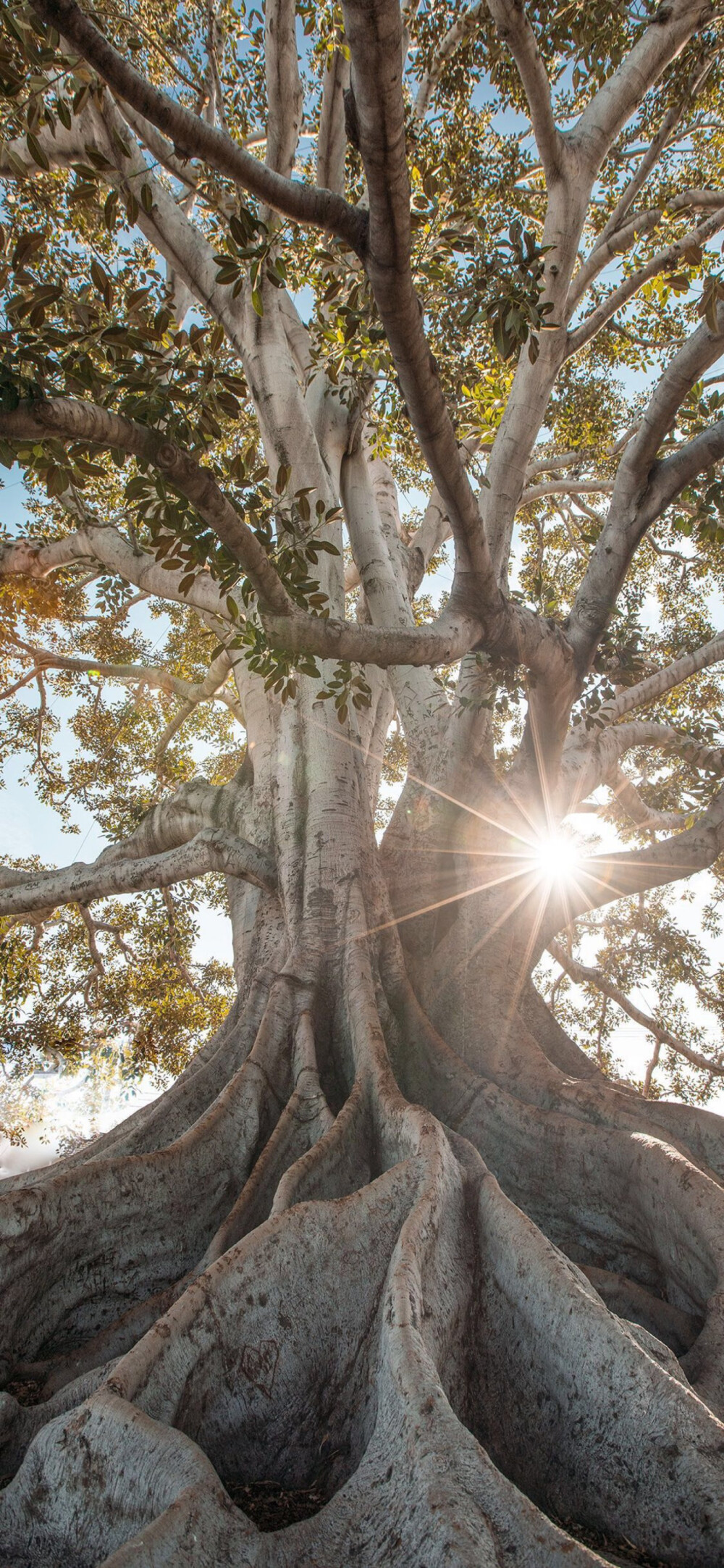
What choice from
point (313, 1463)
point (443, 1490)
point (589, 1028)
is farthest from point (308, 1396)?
point (589, 1028)

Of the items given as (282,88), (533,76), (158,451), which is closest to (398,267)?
(158,451)

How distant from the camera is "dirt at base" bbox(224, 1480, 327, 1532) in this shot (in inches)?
74.7

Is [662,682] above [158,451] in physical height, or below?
above

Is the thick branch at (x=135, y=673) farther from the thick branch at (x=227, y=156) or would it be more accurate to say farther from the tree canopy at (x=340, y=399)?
the thick branch at (x=227, y=156)

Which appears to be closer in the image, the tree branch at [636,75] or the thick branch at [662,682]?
the tree branch at [636,75]

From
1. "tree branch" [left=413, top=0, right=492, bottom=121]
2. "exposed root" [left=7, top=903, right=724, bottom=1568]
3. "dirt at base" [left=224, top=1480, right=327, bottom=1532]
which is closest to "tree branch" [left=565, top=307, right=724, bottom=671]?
"exposed root" [left=7, top=903, right=724, bottom=1568]

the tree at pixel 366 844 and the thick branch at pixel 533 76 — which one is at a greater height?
the thick branch at pixel 533 76

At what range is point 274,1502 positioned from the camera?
6.47 feet

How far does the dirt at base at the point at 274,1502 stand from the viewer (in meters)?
1.90

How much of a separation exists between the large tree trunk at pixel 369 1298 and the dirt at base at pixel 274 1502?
0.01 metres

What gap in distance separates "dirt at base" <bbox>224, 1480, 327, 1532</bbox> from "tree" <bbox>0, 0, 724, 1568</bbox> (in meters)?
0.02

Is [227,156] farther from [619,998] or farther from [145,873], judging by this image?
[619,998]

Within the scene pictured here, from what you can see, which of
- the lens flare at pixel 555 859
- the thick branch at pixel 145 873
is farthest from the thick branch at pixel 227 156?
the lens flare at pixel 555 859

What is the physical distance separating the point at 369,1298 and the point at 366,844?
2.92 metres
